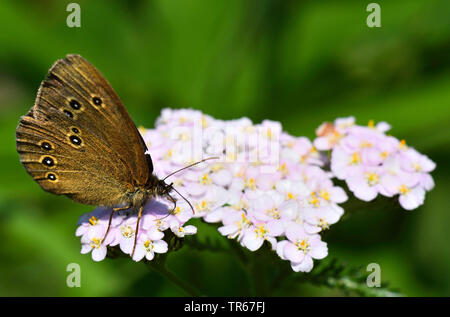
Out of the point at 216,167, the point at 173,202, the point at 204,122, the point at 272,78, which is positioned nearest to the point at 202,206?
the point at 173,202

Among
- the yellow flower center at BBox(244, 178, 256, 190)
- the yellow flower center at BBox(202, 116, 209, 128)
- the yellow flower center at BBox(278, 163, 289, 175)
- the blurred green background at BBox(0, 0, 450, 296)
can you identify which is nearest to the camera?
the yellow flower center at BBox(244, 178, 256, 190)

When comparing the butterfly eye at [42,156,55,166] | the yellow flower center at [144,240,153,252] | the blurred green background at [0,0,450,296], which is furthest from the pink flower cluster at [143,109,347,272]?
the blurred green background at [0,0,450,296]

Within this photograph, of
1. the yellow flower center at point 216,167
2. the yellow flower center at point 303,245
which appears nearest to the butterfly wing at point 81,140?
the yellow flower center at point 216,167

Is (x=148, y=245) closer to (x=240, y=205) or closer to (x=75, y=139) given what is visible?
(x=240, y=205)

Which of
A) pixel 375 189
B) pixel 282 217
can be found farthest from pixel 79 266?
pixel 375 189

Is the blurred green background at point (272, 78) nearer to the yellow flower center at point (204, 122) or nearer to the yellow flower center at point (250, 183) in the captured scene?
the yellow flower center at point (204, 122)

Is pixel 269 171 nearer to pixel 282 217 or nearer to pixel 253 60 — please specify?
pixel 282 217

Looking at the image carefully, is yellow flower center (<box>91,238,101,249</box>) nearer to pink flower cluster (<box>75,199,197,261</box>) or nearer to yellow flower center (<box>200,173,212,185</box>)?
pink flower cluster (<box>75,199,197,261</box>)
